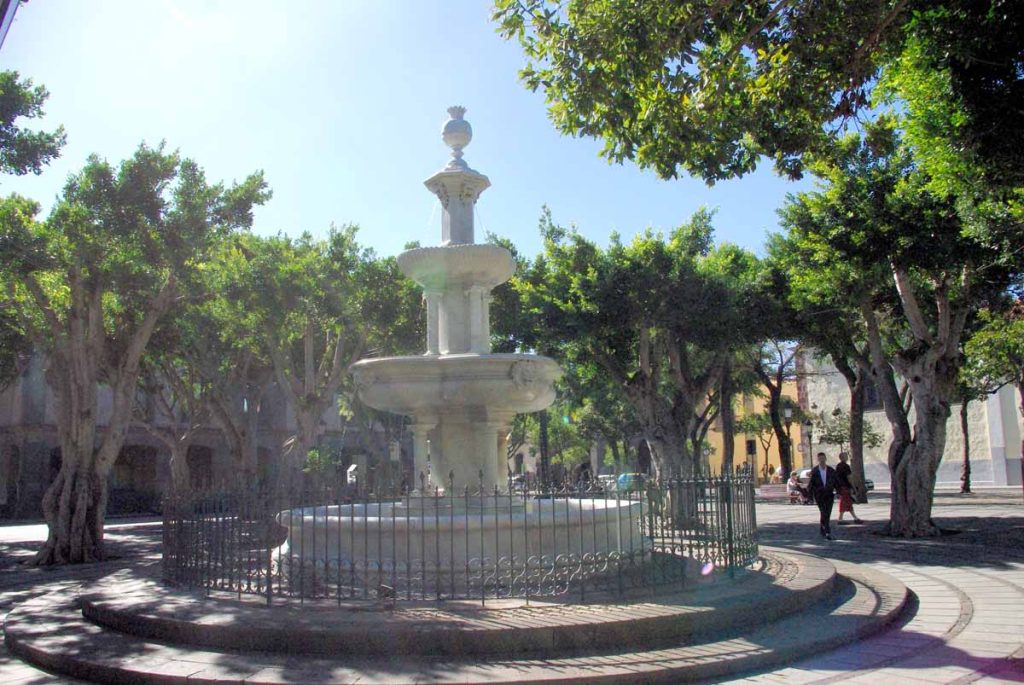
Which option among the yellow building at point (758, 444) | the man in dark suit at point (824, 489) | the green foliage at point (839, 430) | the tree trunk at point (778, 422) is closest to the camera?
the man in dark suit at point (824, 489)

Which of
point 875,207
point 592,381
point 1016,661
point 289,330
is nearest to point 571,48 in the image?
point 1016,661

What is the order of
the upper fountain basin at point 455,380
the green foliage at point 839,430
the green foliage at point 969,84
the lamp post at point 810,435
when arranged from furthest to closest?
the green foliage at point 839,430 < the lamp post at point 810,435 < the upper fountain basin at point 455,380 < the green foliage at point 969,84

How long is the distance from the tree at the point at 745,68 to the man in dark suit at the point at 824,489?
7.90 m

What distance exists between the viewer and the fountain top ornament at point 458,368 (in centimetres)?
937

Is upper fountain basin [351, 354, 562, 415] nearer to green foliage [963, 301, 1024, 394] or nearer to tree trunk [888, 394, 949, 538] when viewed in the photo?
tree trunk [888, 394, 949, 538]

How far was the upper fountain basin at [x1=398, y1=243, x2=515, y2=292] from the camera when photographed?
10281 millimetres

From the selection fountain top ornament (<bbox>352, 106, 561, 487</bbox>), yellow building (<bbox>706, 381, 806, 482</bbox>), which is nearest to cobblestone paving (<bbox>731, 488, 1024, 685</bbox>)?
fountain top ornament (<bbox>352, 106, 561, 487</bbox>)

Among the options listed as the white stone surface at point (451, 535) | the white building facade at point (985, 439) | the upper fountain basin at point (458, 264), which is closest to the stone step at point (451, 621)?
the white stone surface at point (451, 535)

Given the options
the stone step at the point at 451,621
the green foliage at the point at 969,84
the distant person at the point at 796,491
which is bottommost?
the distant person at the point at 796,491

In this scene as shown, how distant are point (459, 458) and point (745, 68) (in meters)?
5.32

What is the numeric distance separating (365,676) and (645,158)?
580cm

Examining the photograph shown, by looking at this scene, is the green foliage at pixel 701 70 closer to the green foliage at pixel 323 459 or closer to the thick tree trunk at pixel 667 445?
the thick tree trunk at pixel 667 445

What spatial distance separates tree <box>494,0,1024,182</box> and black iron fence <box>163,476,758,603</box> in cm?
361

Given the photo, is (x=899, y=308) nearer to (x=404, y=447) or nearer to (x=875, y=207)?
(x=875, y=207)
